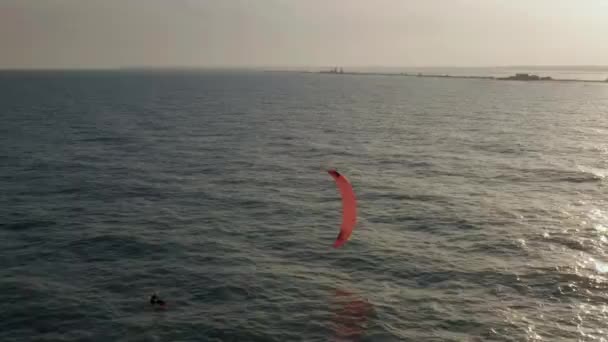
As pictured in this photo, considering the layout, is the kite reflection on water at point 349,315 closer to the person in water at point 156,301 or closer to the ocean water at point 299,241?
the ocean water at point 299,241

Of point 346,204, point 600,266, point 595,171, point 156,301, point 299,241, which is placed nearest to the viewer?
point 156,301

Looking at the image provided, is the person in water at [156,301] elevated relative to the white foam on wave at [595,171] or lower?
lower

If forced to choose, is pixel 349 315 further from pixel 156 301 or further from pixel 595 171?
pixel 595 171

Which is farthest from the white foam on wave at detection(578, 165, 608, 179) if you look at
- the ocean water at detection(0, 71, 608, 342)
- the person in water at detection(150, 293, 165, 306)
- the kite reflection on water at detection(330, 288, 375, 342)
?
the person in water at detection(150, 293, 165, 306)

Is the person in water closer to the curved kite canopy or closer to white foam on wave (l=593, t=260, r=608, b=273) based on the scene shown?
the curved kite canopy

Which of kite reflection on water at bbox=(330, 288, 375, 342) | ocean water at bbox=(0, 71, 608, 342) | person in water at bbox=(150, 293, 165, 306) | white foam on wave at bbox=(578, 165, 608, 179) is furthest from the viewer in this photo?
white foam on wave at bbox=(578, 165, 608, 179)

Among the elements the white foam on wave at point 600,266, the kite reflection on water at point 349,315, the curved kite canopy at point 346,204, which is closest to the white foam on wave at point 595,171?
the white foam on wave at point 600,266

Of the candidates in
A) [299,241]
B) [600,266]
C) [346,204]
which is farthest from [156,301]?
[600,266]

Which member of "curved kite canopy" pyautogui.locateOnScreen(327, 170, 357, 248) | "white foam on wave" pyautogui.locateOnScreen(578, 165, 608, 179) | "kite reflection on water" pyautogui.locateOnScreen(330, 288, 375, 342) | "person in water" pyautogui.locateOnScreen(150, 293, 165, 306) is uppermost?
"curved kite canopy" pyautogui.locateOnScreen(327, 170, 357, 248)

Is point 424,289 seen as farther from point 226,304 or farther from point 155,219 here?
point 155,219
